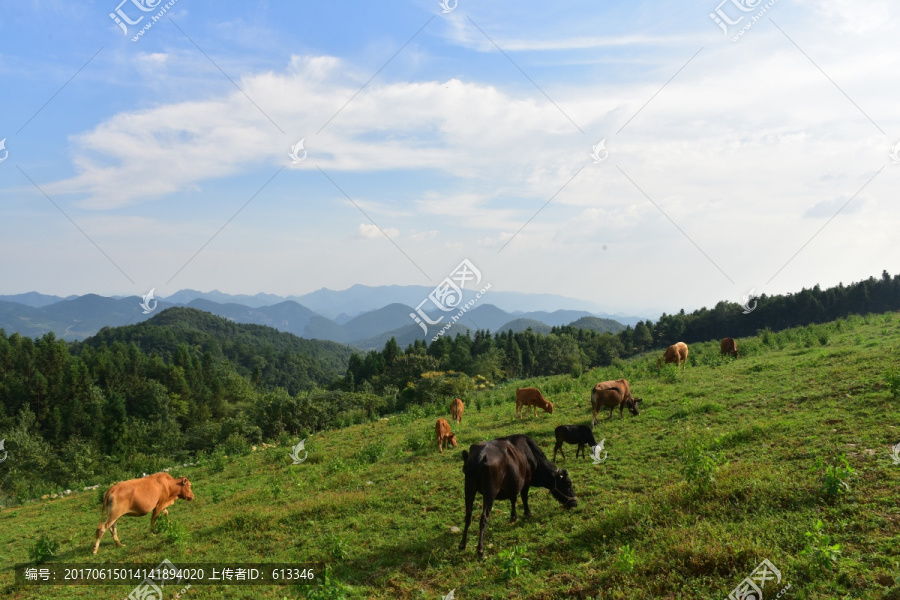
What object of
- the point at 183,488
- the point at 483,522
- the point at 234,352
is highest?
the point at 234,352

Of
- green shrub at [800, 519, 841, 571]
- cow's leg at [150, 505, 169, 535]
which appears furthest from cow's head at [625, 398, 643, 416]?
cow's leg at [150, 505, 169, 535]

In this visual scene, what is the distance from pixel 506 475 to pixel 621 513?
6.37ft

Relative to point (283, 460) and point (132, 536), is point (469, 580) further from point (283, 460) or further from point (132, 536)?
point (283, 460)

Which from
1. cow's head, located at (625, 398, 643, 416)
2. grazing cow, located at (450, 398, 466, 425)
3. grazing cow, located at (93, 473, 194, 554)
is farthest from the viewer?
grazing cow, located at (450, 398, 466, 425)

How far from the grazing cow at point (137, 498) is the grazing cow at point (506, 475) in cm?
840

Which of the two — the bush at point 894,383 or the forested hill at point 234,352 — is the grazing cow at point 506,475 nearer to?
the bush at point 894,383

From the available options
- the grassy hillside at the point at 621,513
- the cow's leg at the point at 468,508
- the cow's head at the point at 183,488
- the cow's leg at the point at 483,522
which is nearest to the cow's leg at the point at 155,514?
the grassy hillside at the point at 621,513

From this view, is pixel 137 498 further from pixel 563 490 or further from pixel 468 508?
pixel 563 490

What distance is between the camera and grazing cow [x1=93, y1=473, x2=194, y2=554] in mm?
10992

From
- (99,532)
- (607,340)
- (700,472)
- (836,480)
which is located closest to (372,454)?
(99,532)

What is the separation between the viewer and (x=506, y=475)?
8.37 m

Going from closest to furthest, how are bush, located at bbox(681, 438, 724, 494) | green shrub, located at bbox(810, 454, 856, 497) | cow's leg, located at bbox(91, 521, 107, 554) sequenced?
→ green shrub, located at bbox(810, 454, 856, 497), bush, located at bbox(681, 438, 724, 494), cow's leg, located at bbox(91, 521, 107, 554)

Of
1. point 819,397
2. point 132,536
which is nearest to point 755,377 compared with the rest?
point 819,397

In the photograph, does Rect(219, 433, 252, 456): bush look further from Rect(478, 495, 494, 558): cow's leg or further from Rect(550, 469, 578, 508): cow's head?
Rect(478, 495, 494, 558): cow's leg
